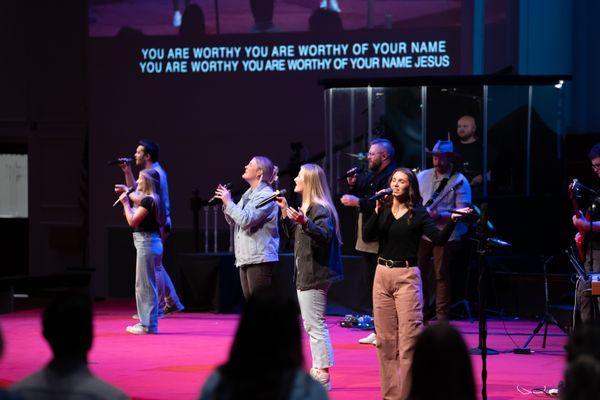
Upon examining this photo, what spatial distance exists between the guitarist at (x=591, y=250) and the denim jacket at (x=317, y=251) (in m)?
1.96

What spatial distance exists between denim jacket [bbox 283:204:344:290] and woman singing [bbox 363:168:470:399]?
21.9 inches

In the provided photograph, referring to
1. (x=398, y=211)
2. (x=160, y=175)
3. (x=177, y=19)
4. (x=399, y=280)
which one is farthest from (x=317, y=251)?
(x=177, y=19)

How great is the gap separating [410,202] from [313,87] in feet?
28.6

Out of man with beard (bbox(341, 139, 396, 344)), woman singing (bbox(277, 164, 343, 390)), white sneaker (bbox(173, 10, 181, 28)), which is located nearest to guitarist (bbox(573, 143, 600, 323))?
man with beard (bbox(341, 139, 396, 344))

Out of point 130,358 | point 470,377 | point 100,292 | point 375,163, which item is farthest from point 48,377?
point 100,292

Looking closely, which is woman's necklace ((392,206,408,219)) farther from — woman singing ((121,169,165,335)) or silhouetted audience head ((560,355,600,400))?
silhouetted audience head ((560,355,600,400))

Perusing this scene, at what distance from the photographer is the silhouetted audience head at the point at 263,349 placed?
3.43 m

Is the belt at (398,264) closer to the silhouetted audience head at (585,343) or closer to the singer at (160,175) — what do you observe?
the silhouetted audience head at (585,343)

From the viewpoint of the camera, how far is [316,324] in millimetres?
7797

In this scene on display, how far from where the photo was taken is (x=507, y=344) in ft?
34.0

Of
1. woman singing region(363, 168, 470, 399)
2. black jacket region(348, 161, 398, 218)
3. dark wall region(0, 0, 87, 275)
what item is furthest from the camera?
dark wall region(0, 0, 87, 275)

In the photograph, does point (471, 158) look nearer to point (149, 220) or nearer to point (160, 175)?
point (160, 175)

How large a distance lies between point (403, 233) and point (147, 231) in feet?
13.1

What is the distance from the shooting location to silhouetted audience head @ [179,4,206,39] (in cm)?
1614
